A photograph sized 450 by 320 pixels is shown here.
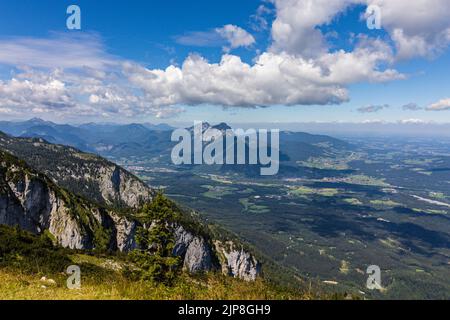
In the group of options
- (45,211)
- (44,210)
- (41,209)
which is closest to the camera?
(41,209)

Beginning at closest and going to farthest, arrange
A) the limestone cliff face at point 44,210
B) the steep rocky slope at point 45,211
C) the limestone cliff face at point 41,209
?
1. the steep rocky slope at point 45,211
2. the limestone cliff face at point 44,210
3. the limestone cliff face at point 41,209

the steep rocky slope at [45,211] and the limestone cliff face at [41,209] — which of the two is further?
the limestone cliff face at [41,209]

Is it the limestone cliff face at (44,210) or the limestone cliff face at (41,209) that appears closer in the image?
the limestone cliff face at (44,210)

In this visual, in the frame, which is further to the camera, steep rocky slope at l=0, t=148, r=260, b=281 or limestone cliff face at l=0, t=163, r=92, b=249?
limestone cliff face at l=0, t=163, r=92, b=249

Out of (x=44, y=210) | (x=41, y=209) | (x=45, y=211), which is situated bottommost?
(x=45, y=211)

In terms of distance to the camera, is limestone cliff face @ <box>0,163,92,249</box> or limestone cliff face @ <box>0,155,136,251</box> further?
limestone cliff face @ <box>0,163,92,249</box>

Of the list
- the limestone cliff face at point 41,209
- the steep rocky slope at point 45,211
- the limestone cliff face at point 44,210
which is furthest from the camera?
the limestone cliff face at point 41,209

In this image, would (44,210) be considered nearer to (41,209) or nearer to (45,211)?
(45,211)

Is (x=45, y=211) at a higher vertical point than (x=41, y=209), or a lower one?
lower

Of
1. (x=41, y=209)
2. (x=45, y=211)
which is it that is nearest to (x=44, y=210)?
(x=45, y=211)

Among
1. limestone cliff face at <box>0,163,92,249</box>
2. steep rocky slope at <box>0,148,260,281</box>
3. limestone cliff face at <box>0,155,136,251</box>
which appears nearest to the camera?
steep rocky slope at <box>0,148,260,281</box>

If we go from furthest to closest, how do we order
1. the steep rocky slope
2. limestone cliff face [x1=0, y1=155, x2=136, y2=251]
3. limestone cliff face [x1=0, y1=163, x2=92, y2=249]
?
limestone cliff face [x1=0, y1=163, x2=92, y2=249] → limestone cliff face [x1=0, y1=155, x2=136, y2=251] → the steep rocky slope
